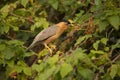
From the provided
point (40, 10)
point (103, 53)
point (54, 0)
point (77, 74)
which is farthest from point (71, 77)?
point (40, 10)

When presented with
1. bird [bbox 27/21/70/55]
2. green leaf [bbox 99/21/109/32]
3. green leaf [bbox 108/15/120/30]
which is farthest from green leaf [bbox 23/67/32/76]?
green leaf [bbox 108/15/120/30]

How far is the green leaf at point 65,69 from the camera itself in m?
3.04

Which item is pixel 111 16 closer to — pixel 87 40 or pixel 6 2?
pixel 87 40

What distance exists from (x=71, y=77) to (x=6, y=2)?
334 cm

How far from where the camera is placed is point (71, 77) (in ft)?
11.0

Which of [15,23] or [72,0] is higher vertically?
[72,0]

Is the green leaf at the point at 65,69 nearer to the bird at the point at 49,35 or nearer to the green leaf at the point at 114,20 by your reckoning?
the green leaf at the point at 114,20

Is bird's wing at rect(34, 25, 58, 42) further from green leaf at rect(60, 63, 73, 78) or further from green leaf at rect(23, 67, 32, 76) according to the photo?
green leaf at rect(60, 63, 73, 78)

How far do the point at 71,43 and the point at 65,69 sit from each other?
1339 mm

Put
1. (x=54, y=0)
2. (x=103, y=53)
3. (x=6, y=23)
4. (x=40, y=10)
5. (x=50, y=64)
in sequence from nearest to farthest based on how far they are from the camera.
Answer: (x=50, y=64) < (x=103, y=53) < (x=54, y=0) < (x=6, y=23) < (x=40, y=10)

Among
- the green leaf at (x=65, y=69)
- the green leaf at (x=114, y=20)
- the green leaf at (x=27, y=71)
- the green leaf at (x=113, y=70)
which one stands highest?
the green leaf at (x=65, y=69)

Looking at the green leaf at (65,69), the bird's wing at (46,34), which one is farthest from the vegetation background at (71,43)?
the bird's wing at (46,34)

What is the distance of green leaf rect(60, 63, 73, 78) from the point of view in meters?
3.04

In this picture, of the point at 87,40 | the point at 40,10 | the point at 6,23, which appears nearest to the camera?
the point at 87,40
